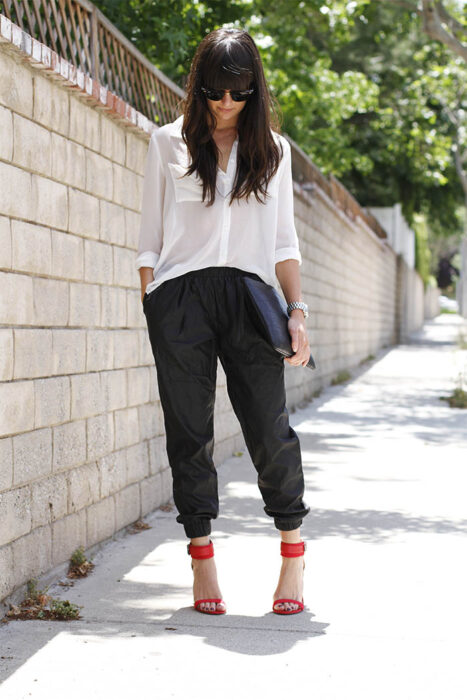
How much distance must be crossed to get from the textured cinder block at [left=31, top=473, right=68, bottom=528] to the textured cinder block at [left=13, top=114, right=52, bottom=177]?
1184 millimetres

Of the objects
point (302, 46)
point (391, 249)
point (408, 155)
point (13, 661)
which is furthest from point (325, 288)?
point (391, 249)

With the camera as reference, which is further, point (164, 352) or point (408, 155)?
point (408, 155)

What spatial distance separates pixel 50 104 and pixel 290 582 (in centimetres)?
207

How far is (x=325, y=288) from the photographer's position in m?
13.2

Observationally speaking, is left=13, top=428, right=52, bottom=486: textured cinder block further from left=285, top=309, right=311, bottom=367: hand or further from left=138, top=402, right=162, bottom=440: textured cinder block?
left=138, top=402, right=162, bottom=440: textured cinder block

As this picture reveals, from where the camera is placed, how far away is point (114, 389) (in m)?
4.87

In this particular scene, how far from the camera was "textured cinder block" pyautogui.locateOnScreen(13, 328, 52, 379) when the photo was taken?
11.9 ft

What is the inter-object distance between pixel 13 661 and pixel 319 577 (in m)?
1.48

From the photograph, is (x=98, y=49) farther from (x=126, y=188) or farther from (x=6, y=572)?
(x=6, y=572)

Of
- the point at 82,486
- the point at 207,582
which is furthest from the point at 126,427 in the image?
the point at 207,582

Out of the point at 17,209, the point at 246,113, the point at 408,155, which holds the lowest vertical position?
the point at 17,209

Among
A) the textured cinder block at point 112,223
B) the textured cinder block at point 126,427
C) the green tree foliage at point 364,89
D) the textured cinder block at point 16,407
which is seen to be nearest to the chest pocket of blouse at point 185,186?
the textured cinder block at point 16,407

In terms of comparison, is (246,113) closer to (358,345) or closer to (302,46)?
(302,46)

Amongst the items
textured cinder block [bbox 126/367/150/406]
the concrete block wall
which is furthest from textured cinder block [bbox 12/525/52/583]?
the concrete block wall
